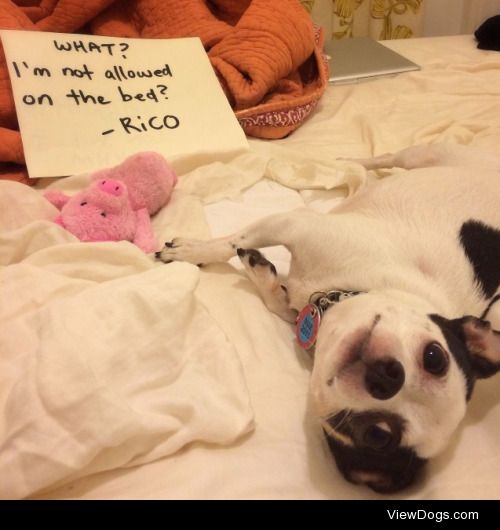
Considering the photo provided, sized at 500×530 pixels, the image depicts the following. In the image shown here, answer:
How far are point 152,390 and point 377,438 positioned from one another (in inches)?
14.0

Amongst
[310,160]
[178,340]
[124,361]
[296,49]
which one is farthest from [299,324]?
[296,49]

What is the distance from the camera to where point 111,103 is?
1646 mm

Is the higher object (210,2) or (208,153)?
(210,2)

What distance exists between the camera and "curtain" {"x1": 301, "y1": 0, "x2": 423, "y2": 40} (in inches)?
113

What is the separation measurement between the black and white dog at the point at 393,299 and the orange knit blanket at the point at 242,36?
55cm

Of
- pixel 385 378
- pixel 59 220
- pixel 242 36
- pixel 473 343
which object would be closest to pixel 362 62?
pixel 242 36

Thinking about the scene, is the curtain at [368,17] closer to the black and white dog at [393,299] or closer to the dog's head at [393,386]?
the black and white dog at [393,299]

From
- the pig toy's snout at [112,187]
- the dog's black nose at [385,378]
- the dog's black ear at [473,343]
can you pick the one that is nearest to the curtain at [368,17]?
the pig toy's snout at [112,187]

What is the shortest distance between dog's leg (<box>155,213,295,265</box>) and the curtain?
6.97 ft

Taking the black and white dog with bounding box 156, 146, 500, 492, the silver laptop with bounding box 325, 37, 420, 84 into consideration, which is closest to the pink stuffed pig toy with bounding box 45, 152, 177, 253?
the black and white dog with bounding box 156, 146, 500, 492

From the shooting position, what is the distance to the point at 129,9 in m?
2.04

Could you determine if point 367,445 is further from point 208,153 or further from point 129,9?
point 129,9

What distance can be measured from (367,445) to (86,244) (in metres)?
0.66

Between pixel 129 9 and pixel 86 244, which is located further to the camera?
pixel 129 9
